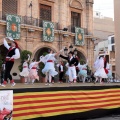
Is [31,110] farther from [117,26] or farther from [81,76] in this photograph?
[117,26]

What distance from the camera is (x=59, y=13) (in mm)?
27250

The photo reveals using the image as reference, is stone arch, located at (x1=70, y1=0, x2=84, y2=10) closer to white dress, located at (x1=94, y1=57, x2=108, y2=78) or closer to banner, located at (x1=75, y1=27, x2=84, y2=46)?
banner, located at (x1=75, y1=27, x2=84, y2=46)

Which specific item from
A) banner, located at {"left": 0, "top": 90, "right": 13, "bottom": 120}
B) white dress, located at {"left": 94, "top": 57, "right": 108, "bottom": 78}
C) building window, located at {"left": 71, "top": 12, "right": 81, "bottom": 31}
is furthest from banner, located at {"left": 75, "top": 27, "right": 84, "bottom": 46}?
banner, located at {"left": 0, "top": 90, "right": 13, "bottom": 120}

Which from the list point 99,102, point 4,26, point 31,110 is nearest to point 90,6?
point 4,26

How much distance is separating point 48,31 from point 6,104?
18.6 m

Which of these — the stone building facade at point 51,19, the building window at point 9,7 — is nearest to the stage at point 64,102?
the stone building facade at point 51,19

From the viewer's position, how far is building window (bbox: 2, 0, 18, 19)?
76.0ft

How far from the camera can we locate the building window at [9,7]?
2315 cm

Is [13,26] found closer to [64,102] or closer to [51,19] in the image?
[51,19]

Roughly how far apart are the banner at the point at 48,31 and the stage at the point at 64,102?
15366mm

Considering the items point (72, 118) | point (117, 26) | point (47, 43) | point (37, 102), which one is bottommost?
point (72, 118)

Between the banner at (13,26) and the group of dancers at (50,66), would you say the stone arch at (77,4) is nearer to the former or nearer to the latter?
the banner at (13,26)

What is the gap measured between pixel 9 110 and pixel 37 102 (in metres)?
1.08

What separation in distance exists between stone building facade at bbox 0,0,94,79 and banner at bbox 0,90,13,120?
51.2ft
